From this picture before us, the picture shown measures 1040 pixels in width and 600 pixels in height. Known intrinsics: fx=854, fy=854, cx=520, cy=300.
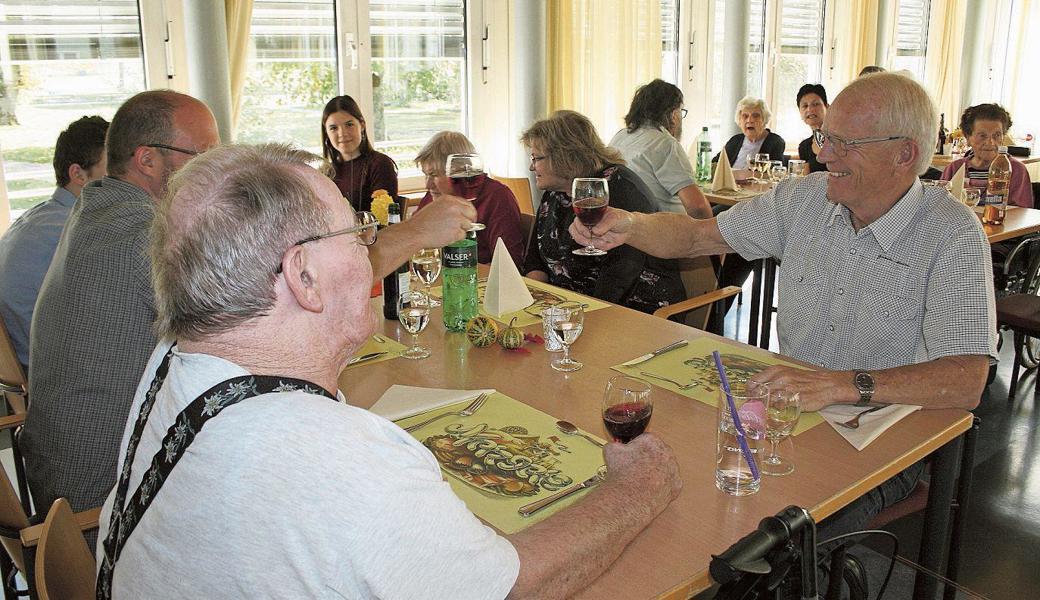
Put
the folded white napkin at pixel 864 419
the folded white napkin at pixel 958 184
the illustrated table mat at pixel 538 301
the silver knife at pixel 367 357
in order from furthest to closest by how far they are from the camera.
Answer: the folded white napkin at pixel 958 184
the illustrated table mat at pixel 538 301
the silver knife at pixel 367 357
the folded white napkin at pixel 864 419

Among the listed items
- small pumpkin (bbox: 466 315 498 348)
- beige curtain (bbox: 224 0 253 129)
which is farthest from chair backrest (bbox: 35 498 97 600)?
beige curtain (bbox: 224 0 253 129)

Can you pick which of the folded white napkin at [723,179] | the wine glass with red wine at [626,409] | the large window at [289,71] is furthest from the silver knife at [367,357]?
the folded white napkin at [723,179]

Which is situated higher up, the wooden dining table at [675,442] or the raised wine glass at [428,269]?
the raised wine glass at [428,269]

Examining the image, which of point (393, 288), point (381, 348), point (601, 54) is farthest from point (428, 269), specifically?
point (601, 54)

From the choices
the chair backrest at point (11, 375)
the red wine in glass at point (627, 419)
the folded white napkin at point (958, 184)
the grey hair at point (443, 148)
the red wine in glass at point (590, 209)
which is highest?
the grey hair at point (443, 148)

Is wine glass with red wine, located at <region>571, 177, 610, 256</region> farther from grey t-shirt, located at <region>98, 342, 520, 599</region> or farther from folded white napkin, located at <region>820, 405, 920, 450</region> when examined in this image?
grey t-shirt, located at <region>98, 342, 520, 599</region>

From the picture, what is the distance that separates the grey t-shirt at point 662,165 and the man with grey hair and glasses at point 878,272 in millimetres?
2161

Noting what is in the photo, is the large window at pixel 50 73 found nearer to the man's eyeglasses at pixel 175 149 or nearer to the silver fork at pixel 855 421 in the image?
the man's eyeglasses at pixel 175 149

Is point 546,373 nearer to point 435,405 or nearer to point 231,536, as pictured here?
point 435,405

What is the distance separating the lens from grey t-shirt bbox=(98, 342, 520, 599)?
0.93 m

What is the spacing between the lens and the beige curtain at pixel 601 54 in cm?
633

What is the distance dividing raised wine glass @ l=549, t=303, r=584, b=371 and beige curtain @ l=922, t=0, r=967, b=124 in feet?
30.9

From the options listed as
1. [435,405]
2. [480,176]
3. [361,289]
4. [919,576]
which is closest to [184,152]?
[480,176]

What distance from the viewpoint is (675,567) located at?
4.17 ft
